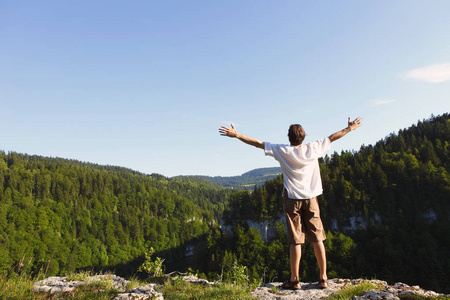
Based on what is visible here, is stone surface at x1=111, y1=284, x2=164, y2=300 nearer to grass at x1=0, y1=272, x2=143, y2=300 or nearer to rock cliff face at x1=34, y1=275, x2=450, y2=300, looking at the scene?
rock cliff face at x1=34, y1=275, x2=450, y2=300

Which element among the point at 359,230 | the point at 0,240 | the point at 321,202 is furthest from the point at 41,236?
the point at 359,230

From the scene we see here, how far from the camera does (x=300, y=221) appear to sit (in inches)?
187

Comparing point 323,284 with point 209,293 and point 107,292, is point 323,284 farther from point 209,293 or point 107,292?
point 107,292

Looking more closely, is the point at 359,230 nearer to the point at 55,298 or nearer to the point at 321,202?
the point at 321,202

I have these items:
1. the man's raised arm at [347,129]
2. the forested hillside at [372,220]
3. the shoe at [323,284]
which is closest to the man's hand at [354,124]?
the man's raised arm at [347,129]

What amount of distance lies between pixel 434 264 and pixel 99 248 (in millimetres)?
104919

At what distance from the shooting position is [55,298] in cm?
359

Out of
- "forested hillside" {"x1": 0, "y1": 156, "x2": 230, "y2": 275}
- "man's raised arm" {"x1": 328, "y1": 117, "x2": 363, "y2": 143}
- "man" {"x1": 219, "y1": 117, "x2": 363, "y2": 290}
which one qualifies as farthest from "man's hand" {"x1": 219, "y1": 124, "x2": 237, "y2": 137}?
"forested hillside" {"x1": 0, "y1": 156, "x2": 230, "y2": 275}

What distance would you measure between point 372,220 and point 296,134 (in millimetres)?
68835

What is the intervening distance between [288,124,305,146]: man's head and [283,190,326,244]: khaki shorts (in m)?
1.08

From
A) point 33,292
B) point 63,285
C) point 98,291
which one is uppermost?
point 33,292

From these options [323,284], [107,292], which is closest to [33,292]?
[107,292]

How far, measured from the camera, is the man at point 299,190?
464 cm

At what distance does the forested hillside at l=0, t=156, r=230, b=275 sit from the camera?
89.3 m
